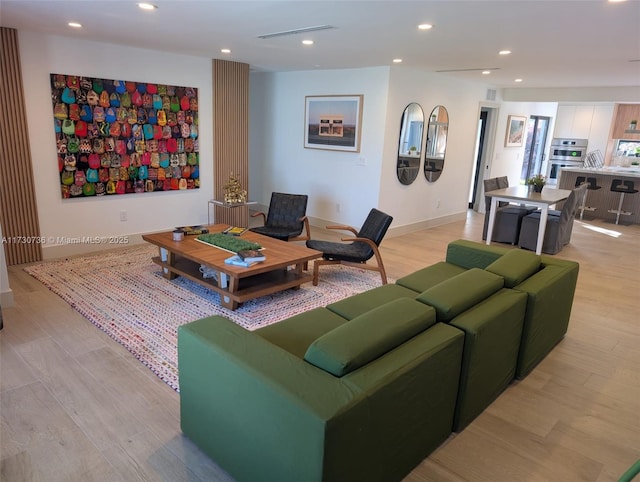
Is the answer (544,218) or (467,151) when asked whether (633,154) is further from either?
(544,218)

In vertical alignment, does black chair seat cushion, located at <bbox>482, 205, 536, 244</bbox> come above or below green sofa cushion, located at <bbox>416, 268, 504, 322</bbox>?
below

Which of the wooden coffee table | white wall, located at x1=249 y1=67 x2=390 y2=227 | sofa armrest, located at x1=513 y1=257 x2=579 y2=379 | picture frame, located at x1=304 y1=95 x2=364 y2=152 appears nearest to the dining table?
white wall, located at x1=249 y1=67 x2=390 y2=227

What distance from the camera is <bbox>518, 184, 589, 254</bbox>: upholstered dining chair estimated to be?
19.4 feet

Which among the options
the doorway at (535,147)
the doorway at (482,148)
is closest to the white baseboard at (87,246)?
the doorway at (482,148)

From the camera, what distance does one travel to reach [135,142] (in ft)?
17.6

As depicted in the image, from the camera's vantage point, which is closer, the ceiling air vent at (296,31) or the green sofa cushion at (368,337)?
the green sofa cushion at (368,337)

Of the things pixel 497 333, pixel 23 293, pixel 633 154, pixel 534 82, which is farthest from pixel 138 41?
pixel 633 154

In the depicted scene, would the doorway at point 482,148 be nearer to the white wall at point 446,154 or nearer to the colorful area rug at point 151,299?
the white wall at point 446,154

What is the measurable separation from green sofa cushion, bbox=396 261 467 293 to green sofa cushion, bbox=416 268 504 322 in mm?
422

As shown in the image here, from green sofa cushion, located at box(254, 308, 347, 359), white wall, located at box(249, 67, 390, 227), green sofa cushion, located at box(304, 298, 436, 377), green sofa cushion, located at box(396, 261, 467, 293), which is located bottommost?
green sofa cushion, located at box(254, 308, 347, 359)

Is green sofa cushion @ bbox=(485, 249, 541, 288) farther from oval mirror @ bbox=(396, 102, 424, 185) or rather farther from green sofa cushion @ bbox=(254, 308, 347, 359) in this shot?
oval mirror @ bbox=(396, 102, 424, 185)

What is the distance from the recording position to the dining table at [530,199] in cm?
568

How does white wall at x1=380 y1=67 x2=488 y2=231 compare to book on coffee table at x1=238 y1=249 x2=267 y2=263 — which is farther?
white wall at x1=380 y1=67 x2=488 y2=231

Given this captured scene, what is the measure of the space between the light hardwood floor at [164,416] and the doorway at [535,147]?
316 inches
